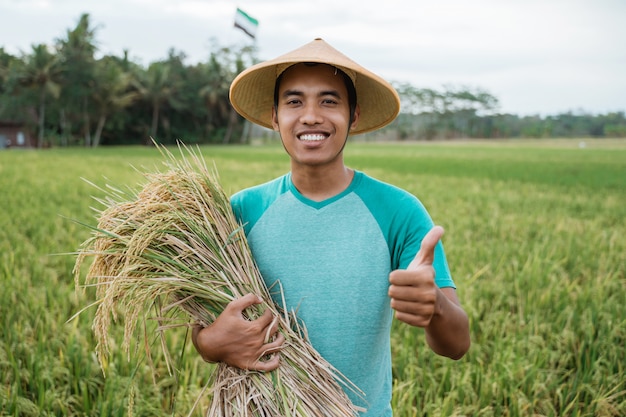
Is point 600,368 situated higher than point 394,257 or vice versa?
point 394,257

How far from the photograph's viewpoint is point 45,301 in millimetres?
3523

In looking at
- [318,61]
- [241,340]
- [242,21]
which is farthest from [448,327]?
[242,21]

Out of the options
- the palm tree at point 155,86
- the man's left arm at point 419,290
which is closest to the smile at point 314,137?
the man's left arm at point 419,290

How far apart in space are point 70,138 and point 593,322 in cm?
3916

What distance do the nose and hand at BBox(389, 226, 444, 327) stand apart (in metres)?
0.47

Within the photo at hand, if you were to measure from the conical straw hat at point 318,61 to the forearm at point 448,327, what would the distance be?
0.63m

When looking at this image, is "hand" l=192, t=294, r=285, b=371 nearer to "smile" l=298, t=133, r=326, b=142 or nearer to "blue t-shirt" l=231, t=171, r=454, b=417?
"blue t-shirt" l=231, t=171, r=454, b=417

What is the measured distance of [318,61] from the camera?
1.40 m

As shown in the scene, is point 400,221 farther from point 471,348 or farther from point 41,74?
point 41,74

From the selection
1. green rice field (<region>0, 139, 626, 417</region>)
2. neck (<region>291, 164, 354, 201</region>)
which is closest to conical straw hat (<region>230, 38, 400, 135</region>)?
neck (<region>291, 164, 354, 201</region>)

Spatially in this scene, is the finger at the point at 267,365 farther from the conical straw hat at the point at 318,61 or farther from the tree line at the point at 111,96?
the tree line at the point at 111,96

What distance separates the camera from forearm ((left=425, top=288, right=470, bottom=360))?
50.9 inches

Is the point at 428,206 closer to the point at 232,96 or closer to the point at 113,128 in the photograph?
the point at 232,96

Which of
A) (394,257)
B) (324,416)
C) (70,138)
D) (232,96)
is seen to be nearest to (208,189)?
(232,96)
